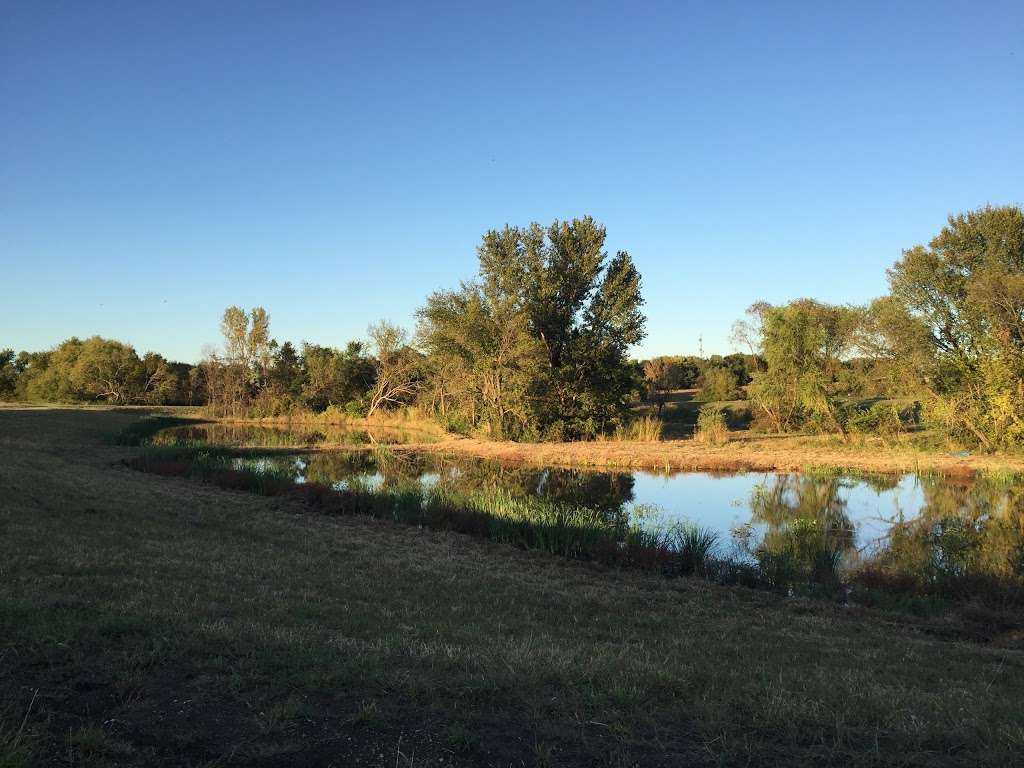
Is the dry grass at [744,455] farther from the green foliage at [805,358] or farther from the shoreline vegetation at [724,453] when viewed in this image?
the green foliage at [805,358]

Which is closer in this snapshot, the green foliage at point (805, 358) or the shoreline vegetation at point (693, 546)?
the shoreline vegetation at point (693, 546)

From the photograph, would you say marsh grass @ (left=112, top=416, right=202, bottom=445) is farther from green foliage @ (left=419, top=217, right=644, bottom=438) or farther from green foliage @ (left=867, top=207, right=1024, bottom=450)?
green foliage @ (left=867, top=207, right=1024, bottom=450)

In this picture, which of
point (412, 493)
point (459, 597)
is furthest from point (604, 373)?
point (459, 597)

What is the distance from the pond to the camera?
1330cm

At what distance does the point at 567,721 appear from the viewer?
404cm

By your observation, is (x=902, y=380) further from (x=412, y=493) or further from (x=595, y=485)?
(x=412, y=493)

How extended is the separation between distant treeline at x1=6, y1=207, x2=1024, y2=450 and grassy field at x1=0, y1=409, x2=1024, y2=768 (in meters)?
22.0

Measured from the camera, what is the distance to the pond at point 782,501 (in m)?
13.3

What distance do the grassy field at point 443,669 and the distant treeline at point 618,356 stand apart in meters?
22.0

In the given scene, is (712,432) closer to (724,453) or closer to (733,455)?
(724,453)

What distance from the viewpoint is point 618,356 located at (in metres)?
37.3

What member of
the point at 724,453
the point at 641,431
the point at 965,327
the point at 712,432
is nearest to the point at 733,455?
the point at 724,453

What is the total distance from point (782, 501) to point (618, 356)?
63.4 feet

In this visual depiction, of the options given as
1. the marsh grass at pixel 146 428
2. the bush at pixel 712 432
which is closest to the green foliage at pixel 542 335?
the bush at pixel 712 432
